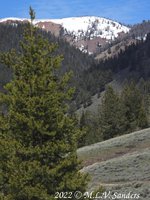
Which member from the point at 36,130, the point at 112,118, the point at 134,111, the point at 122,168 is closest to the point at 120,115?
the point at 112,118

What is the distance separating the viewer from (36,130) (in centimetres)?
1702

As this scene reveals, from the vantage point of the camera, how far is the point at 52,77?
18.1 m

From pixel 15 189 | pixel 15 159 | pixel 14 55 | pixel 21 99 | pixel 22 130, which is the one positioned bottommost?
pixel 15 189

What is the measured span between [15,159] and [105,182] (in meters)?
18.2

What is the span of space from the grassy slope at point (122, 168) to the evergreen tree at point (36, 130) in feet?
28.3

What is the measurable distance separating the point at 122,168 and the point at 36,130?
2249 centimetres

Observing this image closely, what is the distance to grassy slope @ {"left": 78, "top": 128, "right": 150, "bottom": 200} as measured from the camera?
2803cm

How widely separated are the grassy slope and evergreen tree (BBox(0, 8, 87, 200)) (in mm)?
8627

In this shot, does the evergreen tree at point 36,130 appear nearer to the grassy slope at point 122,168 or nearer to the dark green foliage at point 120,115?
the grassy slope at point 122,168

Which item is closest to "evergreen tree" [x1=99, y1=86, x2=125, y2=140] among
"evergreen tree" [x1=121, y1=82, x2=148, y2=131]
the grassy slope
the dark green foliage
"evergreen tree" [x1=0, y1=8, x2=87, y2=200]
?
the dark green foliage

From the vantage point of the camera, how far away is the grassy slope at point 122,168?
92.0 feet

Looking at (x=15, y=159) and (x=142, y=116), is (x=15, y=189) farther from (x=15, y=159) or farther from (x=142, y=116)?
(x=142, y=116)

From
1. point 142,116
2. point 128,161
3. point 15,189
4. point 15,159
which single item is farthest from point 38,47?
point 142,116

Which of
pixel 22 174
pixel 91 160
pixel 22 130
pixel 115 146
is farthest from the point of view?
pixel 115 146
